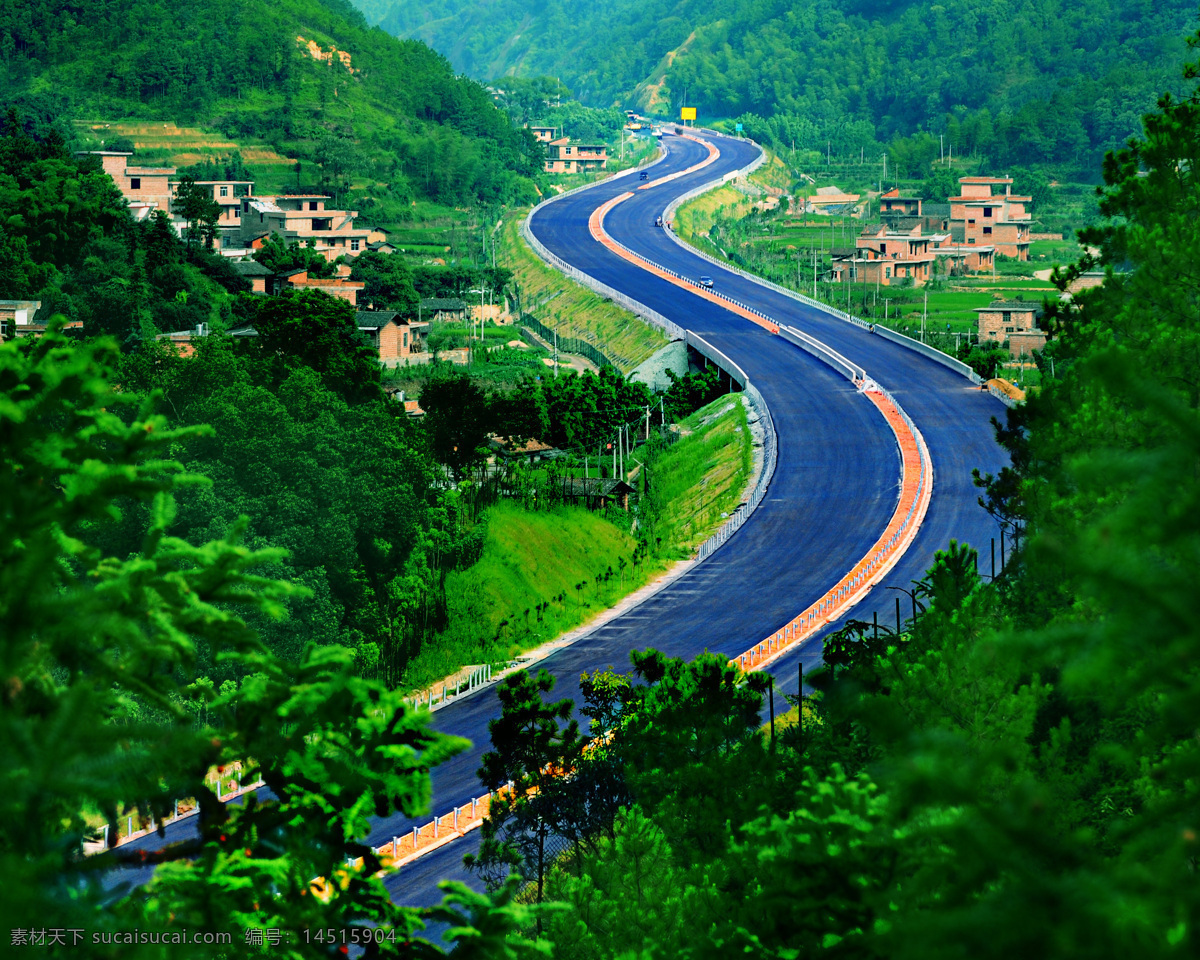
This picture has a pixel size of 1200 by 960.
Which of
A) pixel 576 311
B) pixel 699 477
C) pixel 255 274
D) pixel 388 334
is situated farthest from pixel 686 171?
pixel 699 477

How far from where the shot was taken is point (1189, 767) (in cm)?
686

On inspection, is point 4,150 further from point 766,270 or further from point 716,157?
point 716,157

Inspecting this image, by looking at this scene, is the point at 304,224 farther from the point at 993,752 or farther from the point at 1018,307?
the point at 993,752

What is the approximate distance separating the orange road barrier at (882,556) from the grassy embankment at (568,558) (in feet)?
23.1

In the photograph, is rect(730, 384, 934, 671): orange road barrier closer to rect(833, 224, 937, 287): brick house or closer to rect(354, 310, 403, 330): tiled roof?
rect(354, 310, 403, 330): tiled roof

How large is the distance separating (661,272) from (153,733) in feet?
353

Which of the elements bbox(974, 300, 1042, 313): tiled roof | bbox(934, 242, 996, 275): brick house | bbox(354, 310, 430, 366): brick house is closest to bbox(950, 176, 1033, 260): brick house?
bbox(934, 242, 996, 275): brick house

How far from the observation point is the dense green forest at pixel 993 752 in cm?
638

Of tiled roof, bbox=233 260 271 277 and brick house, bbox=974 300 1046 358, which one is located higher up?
tiled roof, bbox=233 260 271 277

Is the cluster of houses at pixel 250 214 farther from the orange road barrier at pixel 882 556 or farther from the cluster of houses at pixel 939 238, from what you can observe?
the orange road barrier at pixel 882 556

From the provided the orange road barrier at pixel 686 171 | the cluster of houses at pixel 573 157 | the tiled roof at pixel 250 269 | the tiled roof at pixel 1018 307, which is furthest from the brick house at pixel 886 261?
the cluster of houses at pixel 573 157

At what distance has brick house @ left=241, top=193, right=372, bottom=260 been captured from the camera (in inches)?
4540

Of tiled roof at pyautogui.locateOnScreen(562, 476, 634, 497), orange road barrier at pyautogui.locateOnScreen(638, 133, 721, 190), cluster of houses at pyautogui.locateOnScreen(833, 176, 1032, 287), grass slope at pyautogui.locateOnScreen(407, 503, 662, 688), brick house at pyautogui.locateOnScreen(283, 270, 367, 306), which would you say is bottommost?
grass slope at pyautogui.locateOnScreen(407, 503, 662, 688)

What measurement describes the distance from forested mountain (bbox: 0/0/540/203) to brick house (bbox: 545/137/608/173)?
16.3 metres
